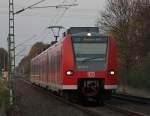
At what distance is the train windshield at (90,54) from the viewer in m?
26.0

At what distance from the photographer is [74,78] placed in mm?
25875

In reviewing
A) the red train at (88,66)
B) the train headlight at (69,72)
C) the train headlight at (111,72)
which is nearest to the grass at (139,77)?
the red train at (88,66)

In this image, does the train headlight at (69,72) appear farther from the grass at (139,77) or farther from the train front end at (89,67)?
the grass at (139,77)

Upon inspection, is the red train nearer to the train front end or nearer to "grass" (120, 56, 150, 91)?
the train front end

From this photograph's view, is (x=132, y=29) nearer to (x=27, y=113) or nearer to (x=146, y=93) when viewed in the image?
(x=146, y=93)

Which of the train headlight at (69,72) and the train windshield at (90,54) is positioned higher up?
the train windshield at (90,54)

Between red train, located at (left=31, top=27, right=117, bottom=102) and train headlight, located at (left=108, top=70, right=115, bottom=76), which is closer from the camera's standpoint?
red train, located at (left=31, top=27, right=117, bottom=102)

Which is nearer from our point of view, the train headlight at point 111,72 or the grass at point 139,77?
the train headlight at point 111,72

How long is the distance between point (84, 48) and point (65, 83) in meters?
1.86

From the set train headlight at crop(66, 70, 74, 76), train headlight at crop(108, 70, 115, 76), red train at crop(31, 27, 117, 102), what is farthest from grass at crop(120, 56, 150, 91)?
train headlight at crop(66, 70, 74, 76)

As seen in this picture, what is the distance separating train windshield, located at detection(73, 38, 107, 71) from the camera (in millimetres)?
26031

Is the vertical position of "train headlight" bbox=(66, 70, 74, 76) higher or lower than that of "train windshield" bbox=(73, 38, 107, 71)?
lower

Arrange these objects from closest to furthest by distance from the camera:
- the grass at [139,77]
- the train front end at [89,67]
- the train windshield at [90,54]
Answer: the train front end at [89,67] → the train windshield at [90,54] → the grass at [139,77]

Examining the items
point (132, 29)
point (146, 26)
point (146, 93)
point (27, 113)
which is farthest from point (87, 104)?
point (132, 29)
